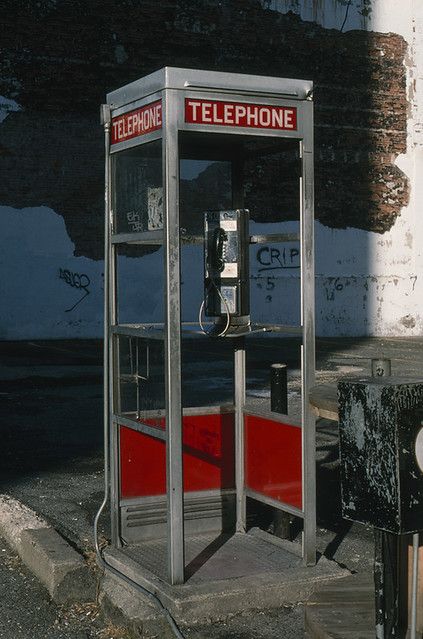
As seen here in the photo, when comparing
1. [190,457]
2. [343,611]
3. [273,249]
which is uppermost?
[273,249]

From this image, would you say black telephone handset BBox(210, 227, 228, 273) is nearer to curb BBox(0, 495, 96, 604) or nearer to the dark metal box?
curb BBox(0, 495, 96, 604)

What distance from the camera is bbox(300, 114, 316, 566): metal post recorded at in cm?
514

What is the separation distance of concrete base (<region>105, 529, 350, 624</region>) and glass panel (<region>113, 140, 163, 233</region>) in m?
1.75

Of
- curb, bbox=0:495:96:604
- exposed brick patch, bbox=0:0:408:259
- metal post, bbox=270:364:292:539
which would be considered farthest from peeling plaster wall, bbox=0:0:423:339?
metal post, bbox=270:364:292:539

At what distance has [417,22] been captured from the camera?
25.6 m

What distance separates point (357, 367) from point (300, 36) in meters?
11.5

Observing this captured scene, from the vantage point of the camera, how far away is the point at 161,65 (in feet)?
75.1

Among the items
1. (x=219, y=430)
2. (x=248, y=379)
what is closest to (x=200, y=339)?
(x=248, y=379)

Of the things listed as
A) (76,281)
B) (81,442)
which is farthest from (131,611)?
(76,281)

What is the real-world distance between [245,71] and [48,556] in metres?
19.8

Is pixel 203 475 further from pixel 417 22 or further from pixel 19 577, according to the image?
pixel 417 22

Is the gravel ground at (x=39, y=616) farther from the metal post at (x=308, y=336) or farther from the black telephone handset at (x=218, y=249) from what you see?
the black telephone handset at (x=218, y=249)

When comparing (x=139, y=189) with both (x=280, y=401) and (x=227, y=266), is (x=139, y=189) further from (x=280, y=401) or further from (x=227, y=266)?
(x=280, y=401)

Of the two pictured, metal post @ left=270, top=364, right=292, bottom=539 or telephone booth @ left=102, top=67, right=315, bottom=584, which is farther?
metal post @ left=270, top=364, right=292, bottom=539
